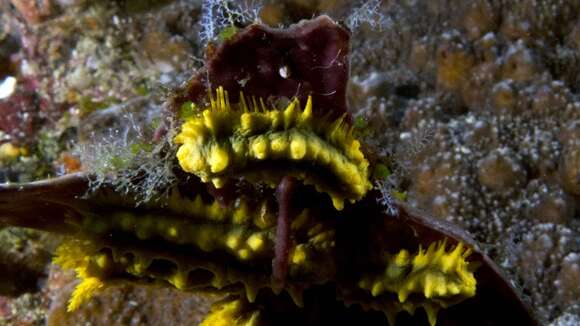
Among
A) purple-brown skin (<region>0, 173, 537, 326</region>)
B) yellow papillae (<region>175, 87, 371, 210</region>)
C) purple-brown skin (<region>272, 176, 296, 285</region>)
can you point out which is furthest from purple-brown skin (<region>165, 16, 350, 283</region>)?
purple-brown skin (<region>0, 173, 537, 326</region>)

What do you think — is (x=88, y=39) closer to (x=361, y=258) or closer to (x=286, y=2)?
(x=286, y=2)

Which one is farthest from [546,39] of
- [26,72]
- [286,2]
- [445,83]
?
[26,72]

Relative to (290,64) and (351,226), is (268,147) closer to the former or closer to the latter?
(290,64)

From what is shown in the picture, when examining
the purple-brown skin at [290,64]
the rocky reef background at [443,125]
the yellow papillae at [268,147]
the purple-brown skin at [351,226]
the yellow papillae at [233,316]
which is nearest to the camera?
the yellow papillae at [268,147]

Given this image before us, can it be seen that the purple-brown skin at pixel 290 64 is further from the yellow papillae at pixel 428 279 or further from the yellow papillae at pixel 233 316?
the yellow papillae at pixel 233 316

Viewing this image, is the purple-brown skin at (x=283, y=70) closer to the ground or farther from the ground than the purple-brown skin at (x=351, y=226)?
farther from the ground

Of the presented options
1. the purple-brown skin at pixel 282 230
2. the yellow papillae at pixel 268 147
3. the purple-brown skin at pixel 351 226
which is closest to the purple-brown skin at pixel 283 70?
the purple-brown skin at pixel 282 230
